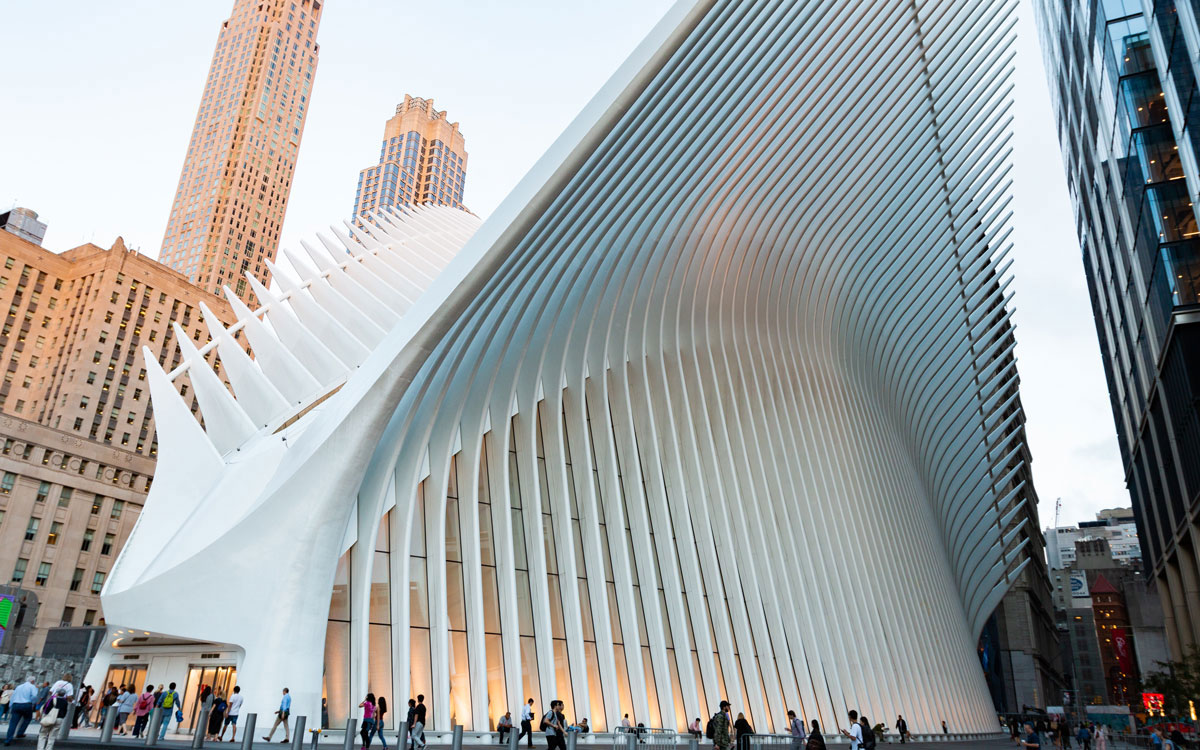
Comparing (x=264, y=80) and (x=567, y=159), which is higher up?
(x=264, y=80)

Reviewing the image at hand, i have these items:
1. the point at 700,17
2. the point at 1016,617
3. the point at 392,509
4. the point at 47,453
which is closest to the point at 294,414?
the point at 392,509

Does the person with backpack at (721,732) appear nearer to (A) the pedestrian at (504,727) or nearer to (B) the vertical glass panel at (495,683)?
(A) the pedestrian at (504,727)

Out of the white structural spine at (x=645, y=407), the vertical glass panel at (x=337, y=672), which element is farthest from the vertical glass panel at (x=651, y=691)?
the vertical glass panel at (x=337, y=672)

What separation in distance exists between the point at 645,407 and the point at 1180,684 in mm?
16382

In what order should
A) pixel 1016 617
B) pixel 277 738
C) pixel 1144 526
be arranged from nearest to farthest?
pixel 277 738 < pixel 1144 526 < pixel 1016 617

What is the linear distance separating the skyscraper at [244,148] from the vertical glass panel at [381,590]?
93761 millimetres

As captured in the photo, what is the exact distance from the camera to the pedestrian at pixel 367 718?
13.7m

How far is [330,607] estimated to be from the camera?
627 inches

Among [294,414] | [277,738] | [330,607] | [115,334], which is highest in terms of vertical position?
[115,334]

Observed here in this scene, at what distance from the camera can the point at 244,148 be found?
121 m

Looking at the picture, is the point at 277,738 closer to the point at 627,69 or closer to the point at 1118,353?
the point at 627,69

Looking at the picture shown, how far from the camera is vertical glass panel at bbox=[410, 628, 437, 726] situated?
16158 millimetres

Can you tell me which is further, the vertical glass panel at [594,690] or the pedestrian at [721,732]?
the vertical glass panel at [594,690]

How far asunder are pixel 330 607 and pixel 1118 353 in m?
39.8
